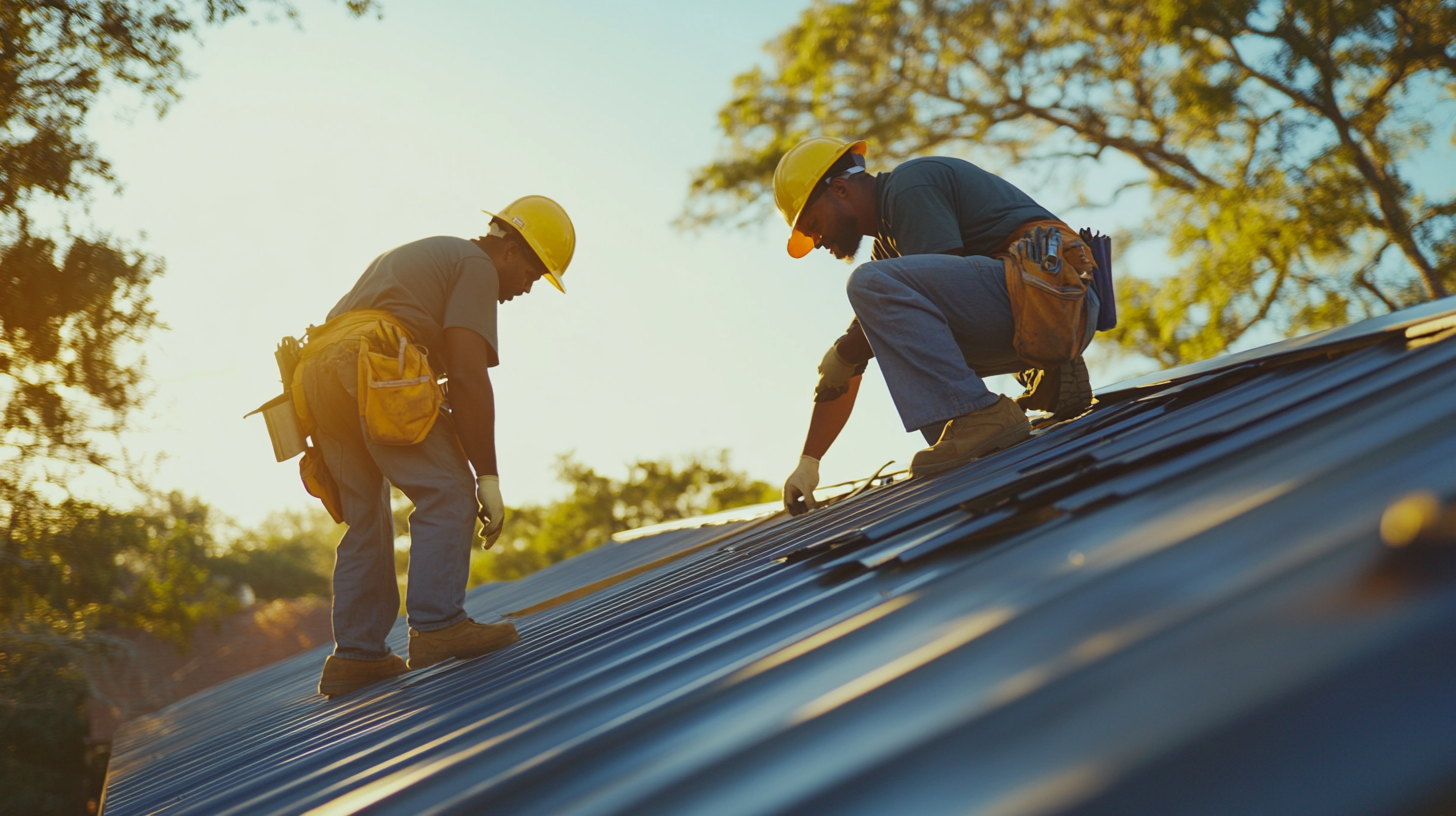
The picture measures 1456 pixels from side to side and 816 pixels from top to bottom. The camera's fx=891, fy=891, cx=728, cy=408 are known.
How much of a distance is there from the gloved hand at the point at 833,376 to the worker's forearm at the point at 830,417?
32mm

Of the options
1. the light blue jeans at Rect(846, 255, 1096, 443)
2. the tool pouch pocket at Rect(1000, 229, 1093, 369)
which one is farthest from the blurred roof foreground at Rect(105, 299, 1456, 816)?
the tool pouch pocket at Rect(1000, 229, 1093, 369)

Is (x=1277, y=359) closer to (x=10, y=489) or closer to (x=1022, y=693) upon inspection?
(x=1022, y=693)

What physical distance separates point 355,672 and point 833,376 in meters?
2.14

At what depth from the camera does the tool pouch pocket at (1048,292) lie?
300cm

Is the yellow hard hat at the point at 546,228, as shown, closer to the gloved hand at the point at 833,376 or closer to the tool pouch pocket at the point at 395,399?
the tool pouch pocket at the point at 395,399

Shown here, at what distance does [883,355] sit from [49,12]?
10.4 metres

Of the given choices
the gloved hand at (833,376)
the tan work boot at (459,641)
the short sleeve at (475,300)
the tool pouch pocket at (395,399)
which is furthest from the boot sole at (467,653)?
the gloved hand at (833,376)

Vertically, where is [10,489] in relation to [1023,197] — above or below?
above

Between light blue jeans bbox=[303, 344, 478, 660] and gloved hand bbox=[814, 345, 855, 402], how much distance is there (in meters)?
1.44

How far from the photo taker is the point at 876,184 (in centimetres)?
362

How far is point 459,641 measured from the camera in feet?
9.95

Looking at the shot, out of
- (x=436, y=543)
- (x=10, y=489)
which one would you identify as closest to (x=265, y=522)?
(x=10, y=489)

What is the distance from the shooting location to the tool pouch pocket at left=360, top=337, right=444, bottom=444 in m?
2.86

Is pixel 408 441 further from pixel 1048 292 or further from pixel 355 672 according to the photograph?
pixel 1048 292
